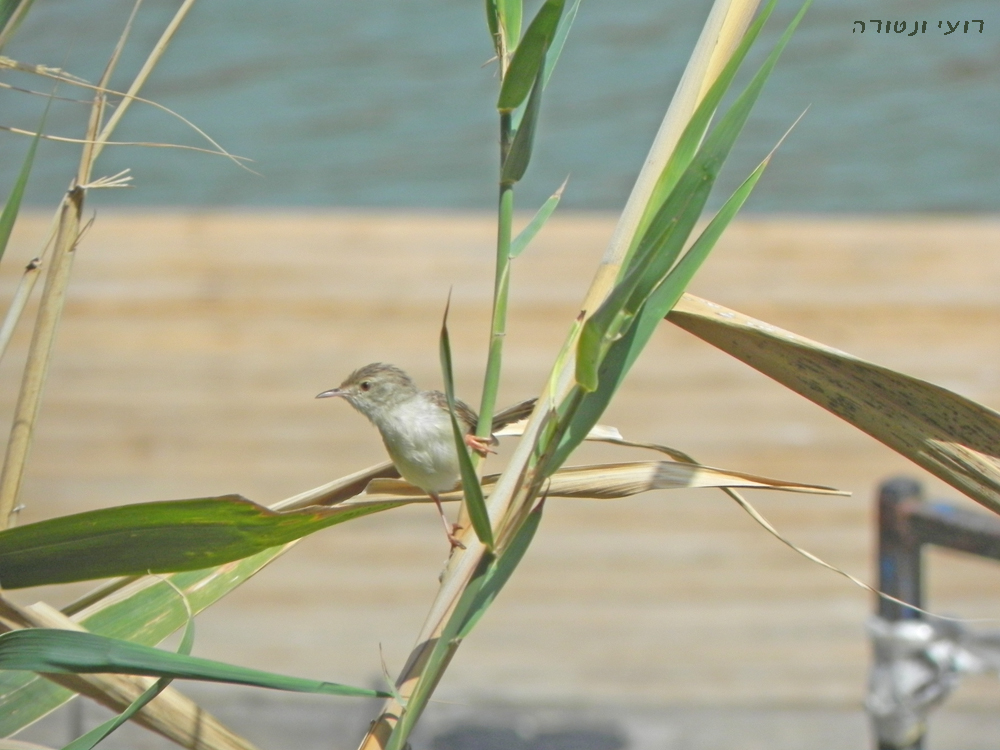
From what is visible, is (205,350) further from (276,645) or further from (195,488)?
(276,645)

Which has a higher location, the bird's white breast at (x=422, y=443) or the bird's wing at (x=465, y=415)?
the bird's wing at (x=465, y=415)

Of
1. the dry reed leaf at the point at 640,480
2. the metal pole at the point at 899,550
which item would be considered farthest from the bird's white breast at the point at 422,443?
the metal pole at the point at 899,550

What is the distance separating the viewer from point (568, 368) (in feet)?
2.68

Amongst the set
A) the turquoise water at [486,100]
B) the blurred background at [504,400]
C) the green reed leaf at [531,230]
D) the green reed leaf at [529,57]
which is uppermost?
the turquoise water at [486,100]

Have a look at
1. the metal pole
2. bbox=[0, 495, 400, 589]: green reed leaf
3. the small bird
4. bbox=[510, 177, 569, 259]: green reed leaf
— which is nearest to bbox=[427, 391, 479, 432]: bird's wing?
the small bird

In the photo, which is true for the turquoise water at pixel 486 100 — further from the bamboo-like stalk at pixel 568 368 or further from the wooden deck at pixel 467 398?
the bamboo-like stalk at pixel 568 368

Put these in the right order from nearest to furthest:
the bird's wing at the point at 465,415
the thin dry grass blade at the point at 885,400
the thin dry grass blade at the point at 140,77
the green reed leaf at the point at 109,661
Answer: the green reed leaf at the point at 109,661
the thin dry grass blade at the point at 885,400
the thin dry grass blade at the point at 140,77
the bird's wing at the point at 465,415

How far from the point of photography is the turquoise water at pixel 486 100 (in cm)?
430

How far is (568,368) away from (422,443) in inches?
38.9

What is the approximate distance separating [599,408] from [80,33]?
4.26 metres

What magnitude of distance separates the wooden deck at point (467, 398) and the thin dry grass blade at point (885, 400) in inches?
119

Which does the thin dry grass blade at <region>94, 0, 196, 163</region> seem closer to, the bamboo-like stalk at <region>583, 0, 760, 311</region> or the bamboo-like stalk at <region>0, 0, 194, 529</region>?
the bamboo-like stalk at <region>0, 0, 194, 529</region>

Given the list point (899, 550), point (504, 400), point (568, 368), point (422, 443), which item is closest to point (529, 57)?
point (568, 368)

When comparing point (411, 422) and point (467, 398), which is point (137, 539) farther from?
point (467, 398)
